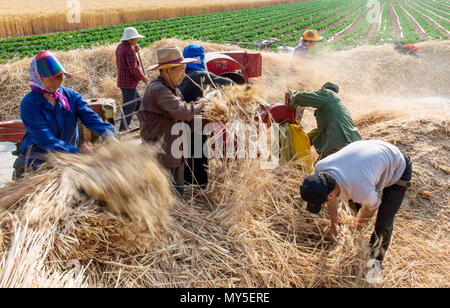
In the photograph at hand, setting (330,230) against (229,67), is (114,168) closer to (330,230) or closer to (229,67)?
(330,230)

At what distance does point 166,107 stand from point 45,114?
936 mm

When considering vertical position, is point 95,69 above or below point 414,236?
above

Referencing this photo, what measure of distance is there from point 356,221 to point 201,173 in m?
1.50

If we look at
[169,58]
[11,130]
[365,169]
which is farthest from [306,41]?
[11,130]

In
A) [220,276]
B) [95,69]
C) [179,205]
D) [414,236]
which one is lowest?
[414,236]

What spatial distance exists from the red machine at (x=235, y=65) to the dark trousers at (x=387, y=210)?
285 centimetres

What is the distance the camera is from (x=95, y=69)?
8109mm

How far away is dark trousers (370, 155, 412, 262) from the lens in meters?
2.81

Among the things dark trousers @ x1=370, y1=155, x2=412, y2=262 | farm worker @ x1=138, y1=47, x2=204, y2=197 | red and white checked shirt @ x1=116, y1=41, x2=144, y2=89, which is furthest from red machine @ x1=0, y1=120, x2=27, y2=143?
dark trousers @ x1=370, y1=155, x2=412, y2=262

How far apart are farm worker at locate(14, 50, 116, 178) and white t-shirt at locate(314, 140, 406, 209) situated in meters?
1.88

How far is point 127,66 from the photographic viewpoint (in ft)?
18.5

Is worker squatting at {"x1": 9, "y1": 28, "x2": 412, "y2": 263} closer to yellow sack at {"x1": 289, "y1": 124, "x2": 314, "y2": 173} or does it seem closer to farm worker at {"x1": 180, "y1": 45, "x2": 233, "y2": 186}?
farm worker at {"x1": 180, "y1": 45, "x2": 233, "y2": 186}

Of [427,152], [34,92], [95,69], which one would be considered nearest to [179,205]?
[34,92]

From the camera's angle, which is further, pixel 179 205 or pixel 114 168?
pixel 179 205
